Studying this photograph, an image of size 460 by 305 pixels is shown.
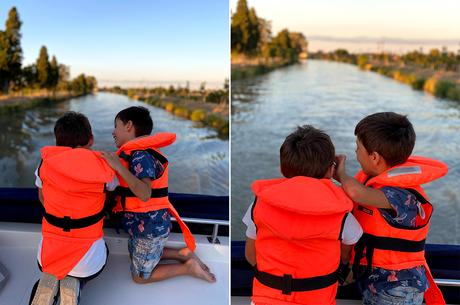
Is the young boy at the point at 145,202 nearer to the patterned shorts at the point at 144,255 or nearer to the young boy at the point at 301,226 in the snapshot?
the patterned shorts at the point at 144,255

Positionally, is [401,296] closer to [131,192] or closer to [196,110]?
[131,192]

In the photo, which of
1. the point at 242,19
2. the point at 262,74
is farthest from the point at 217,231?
the point at 262,74

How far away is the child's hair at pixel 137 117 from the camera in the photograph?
1.33 m

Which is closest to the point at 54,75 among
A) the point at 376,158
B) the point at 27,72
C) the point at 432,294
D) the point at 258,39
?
the point at 27,72

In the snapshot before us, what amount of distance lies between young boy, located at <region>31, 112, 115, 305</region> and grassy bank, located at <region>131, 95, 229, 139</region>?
14.7 ft

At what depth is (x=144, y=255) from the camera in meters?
1.31

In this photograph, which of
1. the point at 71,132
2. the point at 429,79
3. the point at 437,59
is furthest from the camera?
the point at 429,79

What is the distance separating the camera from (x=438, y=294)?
41.2 inches

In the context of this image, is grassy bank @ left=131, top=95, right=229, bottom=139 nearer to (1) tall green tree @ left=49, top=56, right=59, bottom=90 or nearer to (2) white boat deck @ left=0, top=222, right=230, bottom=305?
(1) tall green tree @ left=49, top=56, right=59, bottom=90

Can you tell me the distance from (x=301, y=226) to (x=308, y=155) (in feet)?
0.52

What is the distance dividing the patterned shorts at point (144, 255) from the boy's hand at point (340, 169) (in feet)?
2.03

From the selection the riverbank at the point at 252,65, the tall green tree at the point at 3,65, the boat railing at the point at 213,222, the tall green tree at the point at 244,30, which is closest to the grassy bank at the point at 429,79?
the riverbank at the point at 252,65

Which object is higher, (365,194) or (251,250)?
(365,194)

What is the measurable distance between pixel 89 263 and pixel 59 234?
12cm
